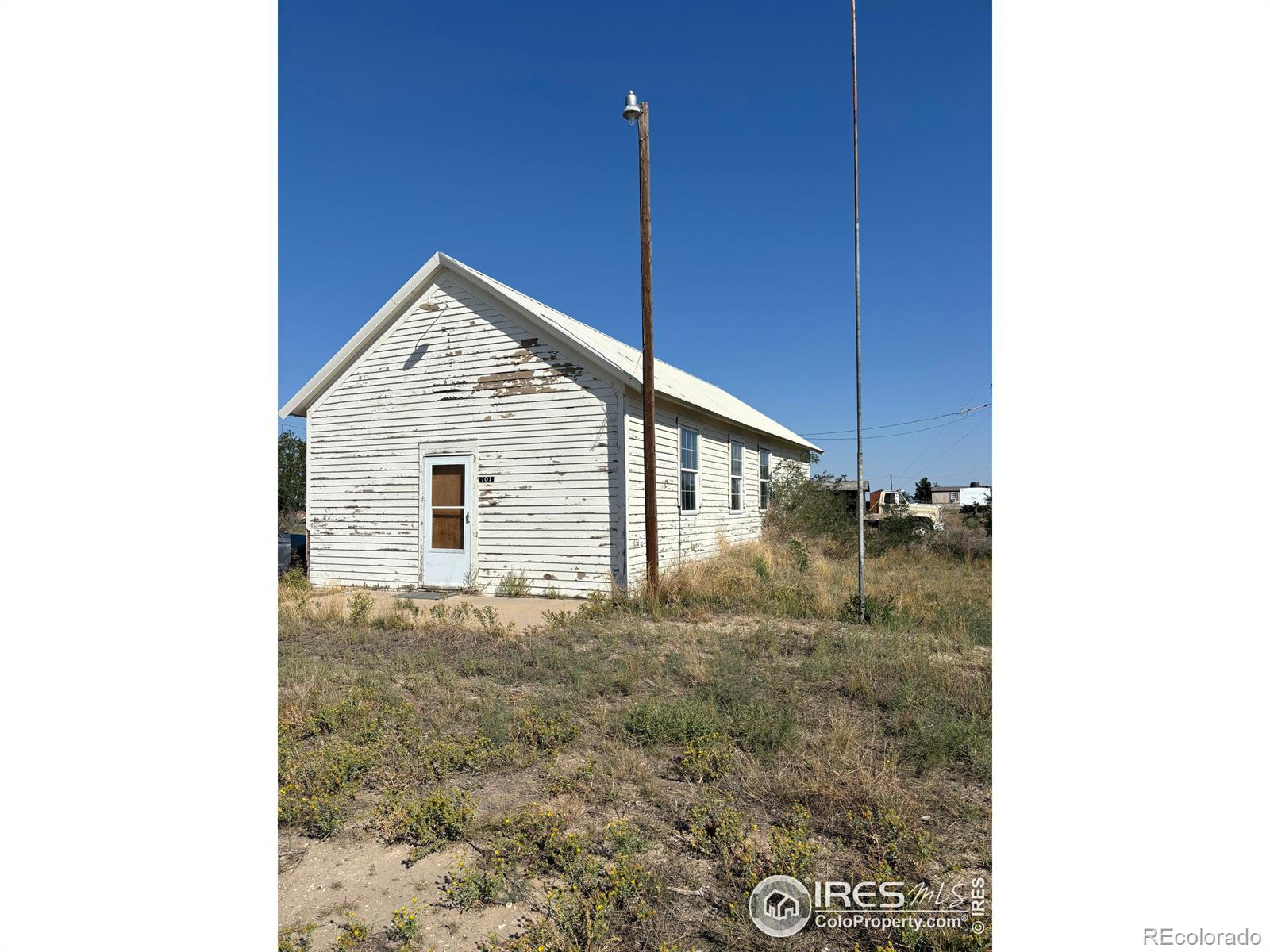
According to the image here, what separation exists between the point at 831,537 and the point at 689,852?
1411cm

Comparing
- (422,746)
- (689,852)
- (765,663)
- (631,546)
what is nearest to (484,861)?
(689,852)

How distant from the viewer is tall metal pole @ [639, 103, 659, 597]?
9.58 metres

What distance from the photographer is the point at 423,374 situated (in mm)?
11469

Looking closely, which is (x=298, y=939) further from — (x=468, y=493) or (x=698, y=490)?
(x=698, y=490)

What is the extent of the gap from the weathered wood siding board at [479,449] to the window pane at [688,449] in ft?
8.27

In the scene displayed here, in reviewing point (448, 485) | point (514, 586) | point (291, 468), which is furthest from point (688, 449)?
point (291, 468)

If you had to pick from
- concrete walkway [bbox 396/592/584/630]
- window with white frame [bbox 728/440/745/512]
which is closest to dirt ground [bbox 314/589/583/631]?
concrete walkway [bbox 396/592/584/630]

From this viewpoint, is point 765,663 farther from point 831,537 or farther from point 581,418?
point 831,537

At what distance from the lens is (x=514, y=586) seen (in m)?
10.5

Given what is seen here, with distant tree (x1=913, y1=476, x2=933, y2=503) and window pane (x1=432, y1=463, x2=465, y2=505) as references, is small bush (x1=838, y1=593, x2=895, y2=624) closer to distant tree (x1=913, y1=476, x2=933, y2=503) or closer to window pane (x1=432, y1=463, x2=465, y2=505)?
window pane (x1=432, y1=463, x2=465, y2=505)

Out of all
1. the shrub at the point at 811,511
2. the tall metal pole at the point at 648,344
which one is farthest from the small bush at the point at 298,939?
the shrub at the point at 811,511

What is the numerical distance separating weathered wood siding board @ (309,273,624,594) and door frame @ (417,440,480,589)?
0.16ft

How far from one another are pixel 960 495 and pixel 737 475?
53.7m

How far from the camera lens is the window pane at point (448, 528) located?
11188mm
